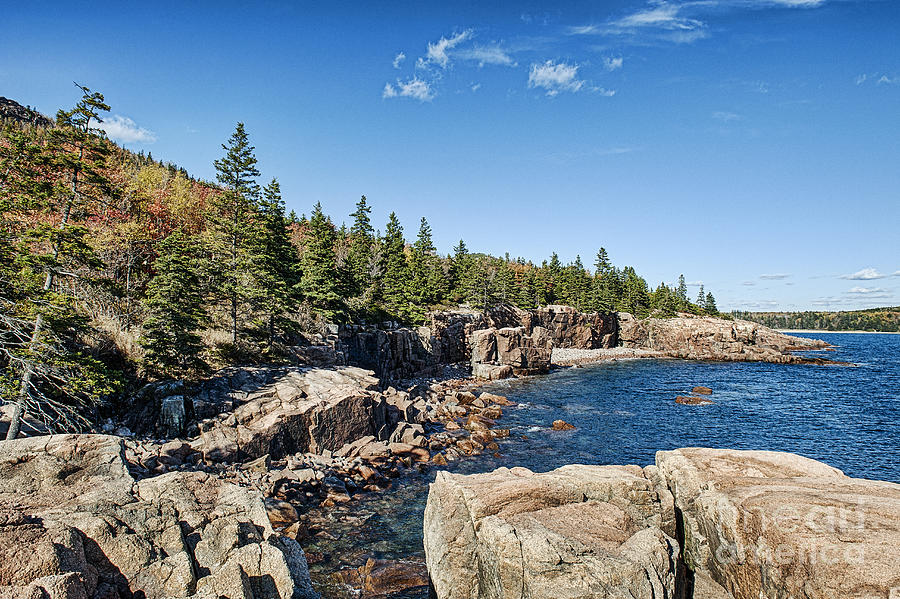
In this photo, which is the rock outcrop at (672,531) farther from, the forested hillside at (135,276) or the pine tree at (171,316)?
the pine tree at (171,316)

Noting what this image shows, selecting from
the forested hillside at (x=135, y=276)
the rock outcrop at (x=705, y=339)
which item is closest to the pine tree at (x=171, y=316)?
the forested hillside at (x=135, y=276)

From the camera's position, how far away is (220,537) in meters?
9.55

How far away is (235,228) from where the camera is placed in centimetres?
3259

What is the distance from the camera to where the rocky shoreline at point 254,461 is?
823 centimetres

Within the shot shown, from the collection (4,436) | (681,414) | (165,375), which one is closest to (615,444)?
(681,414)

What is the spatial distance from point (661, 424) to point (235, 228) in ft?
133

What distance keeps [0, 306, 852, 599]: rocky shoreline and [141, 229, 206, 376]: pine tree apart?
5.44 feet

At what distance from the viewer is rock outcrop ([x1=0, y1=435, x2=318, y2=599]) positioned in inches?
286

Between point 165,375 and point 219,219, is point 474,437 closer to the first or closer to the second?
point 165,375

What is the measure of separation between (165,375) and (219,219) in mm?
13144

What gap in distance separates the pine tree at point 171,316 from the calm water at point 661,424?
48.2ft

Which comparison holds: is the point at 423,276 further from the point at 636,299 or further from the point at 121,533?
the point at 121,533

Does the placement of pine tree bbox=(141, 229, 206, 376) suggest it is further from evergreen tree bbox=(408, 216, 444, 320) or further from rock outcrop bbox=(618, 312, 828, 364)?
rock outcrop bbox=(618, 312, 828, 364)

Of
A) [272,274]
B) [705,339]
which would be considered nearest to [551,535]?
[272,274]
